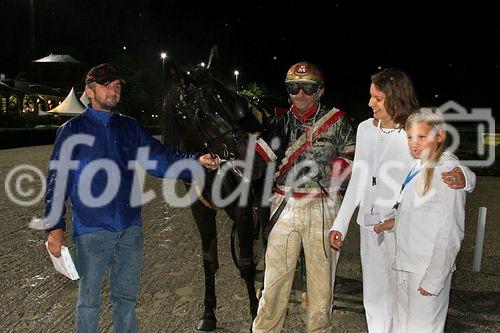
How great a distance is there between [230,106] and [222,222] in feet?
→ 15.5

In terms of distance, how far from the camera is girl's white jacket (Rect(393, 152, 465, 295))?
7.81 ft

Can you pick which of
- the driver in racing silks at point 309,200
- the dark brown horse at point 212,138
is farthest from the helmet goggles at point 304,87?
the dark brown horse at point 212,138

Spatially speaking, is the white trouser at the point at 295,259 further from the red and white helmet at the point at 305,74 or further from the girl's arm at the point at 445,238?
the girl's arm at the point at 445,238

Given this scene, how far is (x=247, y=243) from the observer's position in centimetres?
425

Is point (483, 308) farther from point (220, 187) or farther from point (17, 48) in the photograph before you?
point (17, 48)

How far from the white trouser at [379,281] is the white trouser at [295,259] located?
0.30 metres

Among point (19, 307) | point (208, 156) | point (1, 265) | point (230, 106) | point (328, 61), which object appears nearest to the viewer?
point (208, 156)

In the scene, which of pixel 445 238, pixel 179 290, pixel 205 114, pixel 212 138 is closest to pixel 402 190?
pixel 445 238

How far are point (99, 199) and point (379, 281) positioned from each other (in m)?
1.80

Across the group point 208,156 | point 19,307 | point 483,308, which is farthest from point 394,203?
point 19,307

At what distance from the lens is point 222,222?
8.52m

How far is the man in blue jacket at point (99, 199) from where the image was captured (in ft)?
9.79

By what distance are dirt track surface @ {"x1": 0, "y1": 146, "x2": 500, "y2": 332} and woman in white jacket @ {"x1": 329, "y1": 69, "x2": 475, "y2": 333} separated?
52.7 inches

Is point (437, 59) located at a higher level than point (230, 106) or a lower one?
higher
